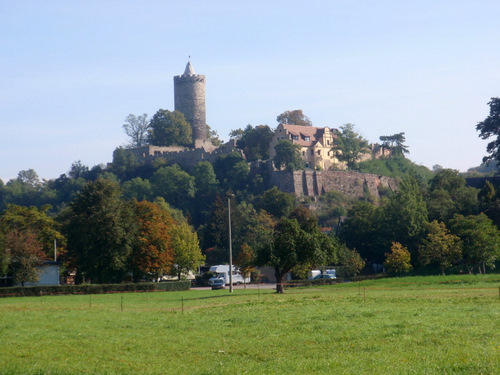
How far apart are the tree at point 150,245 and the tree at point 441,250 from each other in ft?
79.9

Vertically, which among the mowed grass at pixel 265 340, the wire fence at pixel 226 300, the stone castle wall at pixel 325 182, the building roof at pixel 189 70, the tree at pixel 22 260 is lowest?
the mowed grass at pixel 265 340

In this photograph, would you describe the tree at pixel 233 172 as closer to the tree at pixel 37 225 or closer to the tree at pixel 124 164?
the tree at pixel 124 164

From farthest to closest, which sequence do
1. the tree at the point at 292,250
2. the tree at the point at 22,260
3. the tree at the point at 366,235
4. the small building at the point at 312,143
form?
1. the small building at the point at 312,143
2. the tree at the point at 366,235
3. the tree at the point at 22,260
4. the tree at the point at 292,250

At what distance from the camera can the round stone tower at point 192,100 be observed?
146375 millimetres

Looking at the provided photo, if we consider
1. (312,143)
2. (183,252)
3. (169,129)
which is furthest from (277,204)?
(169,129)

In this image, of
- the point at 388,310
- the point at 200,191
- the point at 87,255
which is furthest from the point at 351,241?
the point at 388,310

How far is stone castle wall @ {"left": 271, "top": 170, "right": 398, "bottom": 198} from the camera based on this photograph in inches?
4439

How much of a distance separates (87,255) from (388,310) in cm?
3793

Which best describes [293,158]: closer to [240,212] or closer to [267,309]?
[240,212]

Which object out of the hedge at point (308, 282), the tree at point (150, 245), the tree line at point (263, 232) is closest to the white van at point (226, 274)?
the tree line at point (263, 232)

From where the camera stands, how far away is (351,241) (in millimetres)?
78125

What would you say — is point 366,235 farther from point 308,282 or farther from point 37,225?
point 37,225

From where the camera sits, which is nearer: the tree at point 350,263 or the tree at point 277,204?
the tree at point 350,263

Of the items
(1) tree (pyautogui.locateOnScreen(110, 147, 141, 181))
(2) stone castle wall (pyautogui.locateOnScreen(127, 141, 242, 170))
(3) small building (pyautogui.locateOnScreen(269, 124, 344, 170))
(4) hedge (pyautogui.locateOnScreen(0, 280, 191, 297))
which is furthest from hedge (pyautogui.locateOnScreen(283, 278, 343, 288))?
(1) tree (pyautogui.locateOnScreen(110, 147, 141, 181))
